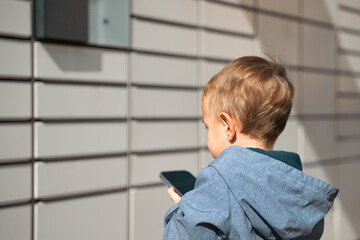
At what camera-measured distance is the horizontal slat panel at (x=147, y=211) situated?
322 centimetres

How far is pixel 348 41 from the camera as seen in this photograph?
5.50 m

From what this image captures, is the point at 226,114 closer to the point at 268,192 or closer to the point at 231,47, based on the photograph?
the point at 268,192

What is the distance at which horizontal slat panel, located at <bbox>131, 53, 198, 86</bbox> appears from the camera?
3.23 m

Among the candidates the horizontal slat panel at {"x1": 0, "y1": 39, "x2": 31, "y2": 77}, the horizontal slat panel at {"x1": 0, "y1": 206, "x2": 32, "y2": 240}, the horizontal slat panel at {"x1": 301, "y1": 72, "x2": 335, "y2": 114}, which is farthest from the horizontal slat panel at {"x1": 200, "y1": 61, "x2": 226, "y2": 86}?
the horizontal slat panel at {"x1": 0, "y1": 206, "x2": 32, "y2": 240}

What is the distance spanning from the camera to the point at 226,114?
161cm

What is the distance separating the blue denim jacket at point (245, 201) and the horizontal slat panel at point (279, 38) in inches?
116

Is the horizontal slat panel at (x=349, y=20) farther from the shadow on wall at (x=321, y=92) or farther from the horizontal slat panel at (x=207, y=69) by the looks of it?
the horizontal slat panel at (x=207, y=69)

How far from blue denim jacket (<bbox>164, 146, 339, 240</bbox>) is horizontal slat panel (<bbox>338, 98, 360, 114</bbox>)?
4080 millimetres

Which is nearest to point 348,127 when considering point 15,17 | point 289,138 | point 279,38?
point 289,138

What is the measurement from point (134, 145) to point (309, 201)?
6.03 ft

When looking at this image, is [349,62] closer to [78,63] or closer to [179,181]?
[78,63]

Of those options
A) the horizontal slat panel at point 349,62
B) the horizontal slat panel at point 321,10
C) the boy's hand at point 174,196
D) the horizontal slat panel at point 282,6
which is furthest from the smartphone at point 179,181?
the horizontal slat panel at point 349,62

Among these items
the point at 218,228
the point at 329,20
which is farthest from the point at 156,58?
the point at 329,20

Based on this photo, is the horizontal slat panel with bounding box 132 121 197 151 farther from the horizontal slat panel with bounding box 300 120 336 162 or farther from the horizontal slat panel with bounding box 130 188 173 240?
the horizontal slat panel with bounding box 300 120 336 162
